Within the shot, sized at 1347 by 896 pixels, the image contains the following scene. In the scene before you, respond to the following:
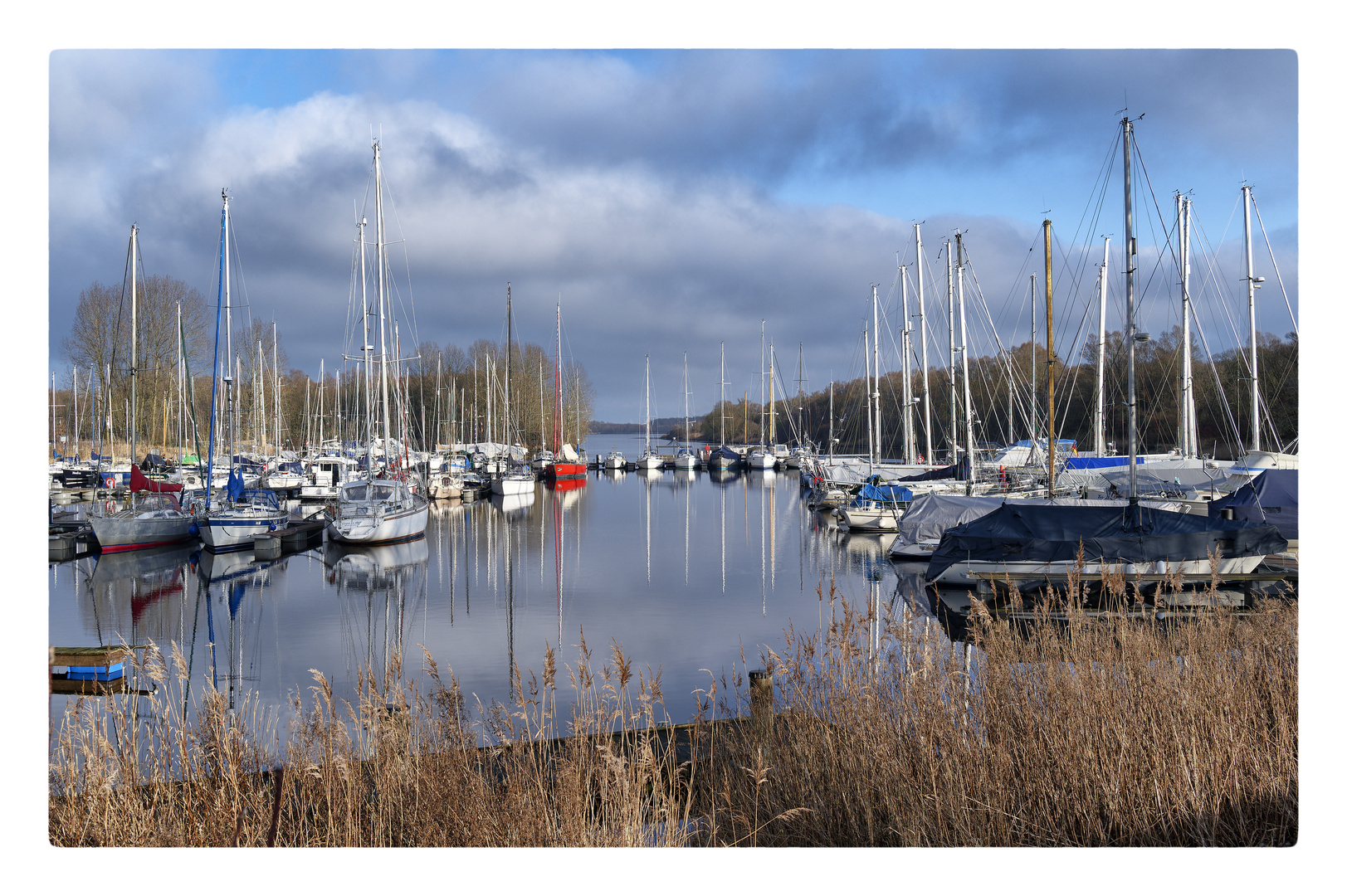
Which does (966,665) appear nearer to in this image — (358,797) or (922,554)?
(358,797)

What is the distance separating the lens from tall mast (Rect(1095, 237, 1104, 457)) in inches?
1041

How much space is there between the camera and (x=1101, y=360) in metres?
27.1

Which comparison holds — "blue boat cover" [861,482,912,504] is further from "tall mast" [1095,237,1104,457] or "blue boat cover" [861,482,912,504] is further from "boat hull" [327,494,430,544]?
"boat hull" [327,494,430,544]

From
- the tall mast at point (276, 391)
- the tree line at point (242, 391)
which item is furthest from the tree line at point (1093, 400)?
the tall mast at point (276, 391)

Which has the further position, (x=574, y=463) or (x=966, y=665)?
(x=574, y=463)

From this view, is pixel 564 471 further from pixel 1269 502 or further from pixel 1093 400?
pixel 1269 502

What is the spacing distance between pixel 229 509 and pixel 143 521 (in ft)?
5.77

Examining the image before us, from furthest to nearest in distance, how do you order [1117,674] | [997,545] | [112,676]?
[997,545]
[112,676]
[1117,674]

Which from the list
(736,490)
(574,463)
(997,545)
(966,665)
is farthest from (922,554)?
(574,463)

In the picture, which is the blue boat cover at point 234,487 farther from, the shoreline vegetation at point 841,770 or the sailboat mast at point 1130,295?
the sailboat mast at point 1130,295

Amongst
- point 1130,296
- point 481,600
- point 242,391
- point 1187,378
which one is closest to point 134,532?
point 481,600

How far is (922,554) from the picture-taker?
18312 millimetres
